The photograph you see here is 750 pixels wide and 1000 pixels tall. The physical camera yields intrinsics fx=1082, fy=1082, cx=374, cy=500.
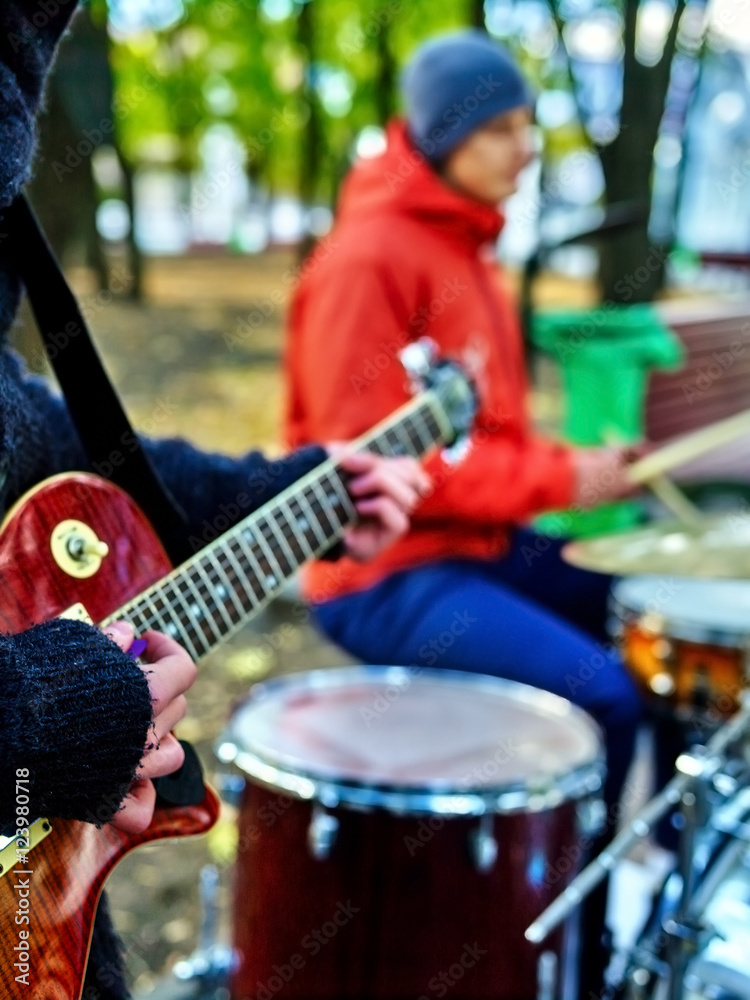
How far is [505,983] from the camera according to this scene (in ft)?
6.62

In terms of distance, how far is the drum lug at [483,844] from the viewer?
1.93 meters

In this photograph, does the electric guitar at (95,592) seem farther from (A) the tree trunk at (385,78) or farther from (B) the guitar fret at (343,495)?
(A) the tree trunk at (385,78)

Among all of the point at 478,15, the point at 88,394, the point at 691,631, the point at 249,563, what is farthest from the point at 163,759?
the point at 478,15

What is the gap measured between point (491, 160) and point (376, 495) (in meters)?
1.52

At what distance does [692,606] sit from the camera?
2.65 meters

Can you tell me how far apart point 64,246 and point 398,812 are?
10.1 ft

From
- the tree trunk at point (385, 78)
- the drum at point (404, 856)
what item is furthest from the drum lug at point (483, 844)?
the tree trunk at point (385, 78)

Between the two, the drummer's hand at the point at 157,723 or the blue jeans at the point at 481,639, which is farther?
the blue jeans at the point at 481,639

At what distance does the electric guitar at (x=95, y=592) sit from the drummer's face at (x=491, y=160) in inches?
59.4

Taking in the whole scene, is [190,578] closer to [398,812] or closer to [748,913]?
[398,812]

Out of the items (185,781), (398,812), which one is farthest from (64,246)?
(185,781)

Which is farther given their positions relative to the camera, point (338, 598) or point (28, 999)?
point (338, 598)

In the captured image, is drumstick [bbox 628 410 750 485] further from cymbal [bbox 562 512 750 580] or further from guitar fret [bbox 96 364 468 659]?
guitar fret [bbox 96 364 468 659]

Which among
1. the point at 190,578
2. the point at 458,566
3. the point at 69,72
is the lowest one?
the point at 458,566
